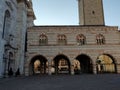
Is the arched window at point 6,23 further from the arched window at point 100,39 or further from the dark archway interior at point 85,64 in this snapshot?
the arched window at point 100,39

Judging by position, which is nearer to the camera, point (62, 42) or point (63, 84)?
point (63, 84)

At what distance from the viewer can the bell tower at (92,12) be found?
38.4 metres

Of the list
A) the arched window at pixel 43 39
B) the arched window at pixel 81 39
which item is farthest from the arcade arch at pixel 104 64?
the arched window at pixel 43 39

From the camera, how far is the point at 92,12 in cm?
3875

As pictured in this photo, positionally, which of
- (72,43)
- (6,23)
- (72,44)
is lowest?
(72,44)

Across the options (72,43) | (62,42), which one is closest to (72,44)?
(72,43)

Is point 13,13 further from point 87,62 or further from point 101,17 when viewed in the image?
point 101,17

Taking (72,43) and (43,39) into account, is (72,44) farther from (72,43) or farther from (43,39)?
(43,39)

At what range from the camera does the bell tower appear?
38.4 metres

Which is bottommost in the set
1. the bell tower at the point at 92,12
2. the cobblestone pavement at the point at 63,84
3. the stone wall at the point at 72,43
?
the cobblestone pavement at the point at 63,84

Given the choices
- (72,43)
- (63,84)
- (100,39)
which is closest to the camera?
(63,84)

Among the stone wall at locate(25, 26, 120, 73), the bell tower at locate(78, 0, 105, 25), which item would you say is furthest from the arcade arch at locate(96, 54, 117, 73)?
the bell tower at locate(78, 0, 105, 25)

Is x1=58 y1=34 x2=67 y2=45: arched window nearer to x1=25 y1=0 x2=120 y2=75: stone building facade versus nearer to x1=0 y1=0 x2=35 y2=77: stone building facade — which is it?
x1=25 y1=0 x2=120 y2=75: stone building facade

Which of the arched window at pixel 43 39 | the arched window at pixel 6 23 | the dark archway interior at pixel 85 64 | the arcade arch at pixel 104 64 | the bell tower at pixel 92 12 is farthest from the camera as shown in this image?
the bell tower at pixel 92 12
